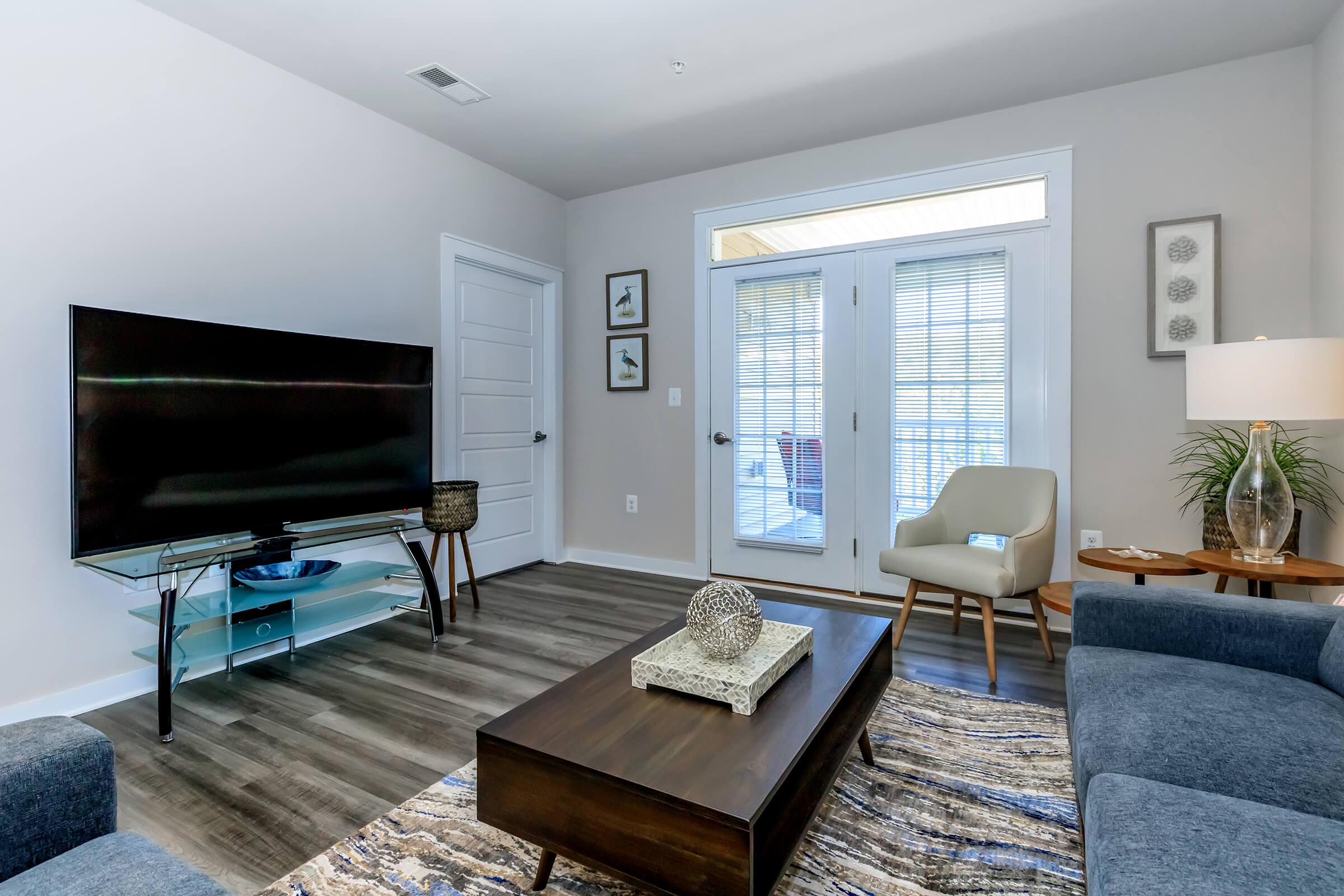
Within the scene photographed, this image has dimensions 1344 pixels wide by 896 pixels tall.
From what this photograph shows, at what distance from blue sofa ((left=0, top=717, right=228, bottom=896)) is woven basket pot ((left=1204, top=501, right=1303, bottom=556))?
10.8 feet

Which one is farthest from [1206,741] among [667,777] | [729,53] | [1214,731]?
[729,53]

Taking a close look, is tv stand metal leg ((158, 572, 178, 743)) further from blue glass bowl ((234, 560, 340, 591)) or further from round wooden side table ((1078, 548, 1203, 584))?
round wooden side table ((1078, 548, 1203, 584))

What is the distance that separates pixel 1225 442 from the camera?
285 centimetres

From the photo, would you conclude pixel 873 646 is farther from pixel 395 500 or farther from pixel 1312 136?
pixel 1312 136

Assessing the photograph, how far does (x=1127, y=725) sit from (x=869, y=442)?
2.39 m

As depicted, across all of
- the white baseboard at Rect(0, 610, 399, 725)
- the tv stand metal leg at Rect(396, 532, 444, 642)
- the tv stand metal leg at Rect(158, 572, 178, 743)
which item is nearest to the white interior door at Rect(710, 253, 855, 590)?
the tv stand metal leg at Rect(396, 532, 444, 642)

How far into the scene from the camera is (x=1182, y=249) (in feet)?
9.64

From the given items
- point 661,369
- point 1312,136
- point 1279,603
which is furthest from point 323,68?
point 1312,136

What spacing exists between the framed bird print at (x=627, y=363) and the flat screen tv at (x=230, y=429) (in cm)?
148

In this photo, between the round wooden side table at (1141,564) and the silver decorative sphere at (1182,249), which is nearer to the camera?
the round wooden side table at (1141,564)

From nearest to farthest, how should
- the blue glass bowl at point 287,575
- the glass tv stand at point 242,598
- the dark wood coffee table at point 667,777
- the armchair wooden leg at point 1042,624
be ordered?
the dark wood coffee table at point 667,777, the glass tv stand at point 242,598, the blue glass bowl at point 287,575, the armchair wooden leg at point 1042,624

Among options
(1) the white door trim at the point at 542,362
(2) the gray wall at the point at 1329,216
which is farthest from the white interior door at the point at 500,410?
(2) the gray wall at the point at 1329,216

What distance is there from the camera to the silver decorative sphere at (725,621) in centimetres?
156

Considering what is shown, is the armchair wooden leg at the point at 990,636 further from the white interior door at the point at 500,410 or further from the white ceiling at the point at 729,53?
the white interior door at the point at 500,410
